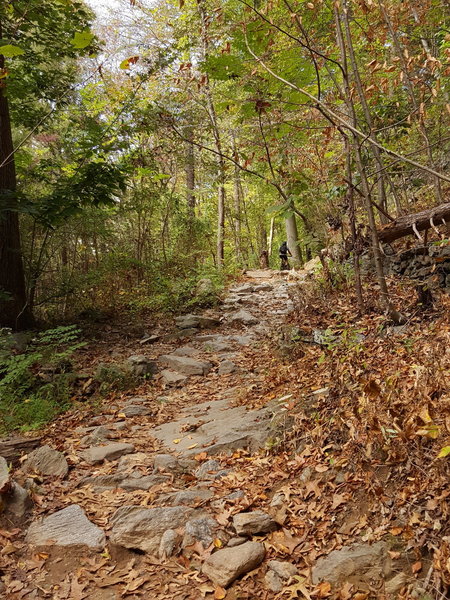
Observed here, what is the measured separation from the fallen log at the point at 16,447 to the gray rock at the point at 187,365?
109 inches

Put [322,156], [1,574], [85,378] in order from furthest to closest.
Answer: [322,156] < [85,378] < [1,574]

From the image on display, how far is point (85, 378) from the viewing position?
6598 mm

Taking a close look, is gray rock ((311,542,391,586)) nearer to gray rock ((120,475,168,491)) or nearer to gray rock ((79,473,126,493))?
gray rock ((120,475,168,491))

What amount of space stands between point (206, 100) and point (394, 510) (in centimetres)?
1418

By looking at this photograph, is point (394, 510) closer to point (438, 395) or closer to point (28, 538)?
point (438, 395)

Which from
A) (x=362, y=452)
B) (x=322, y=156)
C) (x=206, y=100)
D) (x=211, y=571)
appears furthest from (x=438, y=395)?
(x=206, y=100)

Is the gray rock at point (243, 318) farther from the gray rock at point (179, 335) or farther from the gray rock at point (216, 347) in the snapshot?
the gray rock at point (216, 347)

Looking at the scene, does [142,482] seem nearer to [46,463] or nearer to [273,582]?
[46,463]

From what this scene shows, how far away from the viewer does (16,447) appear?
4.47 meters

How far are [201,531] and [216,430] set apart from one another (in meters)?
1.61

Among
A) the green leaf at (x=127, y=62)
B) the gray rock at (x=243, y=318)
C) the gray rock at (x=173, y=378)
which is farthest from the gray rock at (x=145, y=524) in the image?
the gray rock at (x=243, y=318)

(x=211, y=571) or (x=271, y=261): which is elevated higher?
(x=271, y=261)

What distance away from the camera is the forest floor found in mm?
2432

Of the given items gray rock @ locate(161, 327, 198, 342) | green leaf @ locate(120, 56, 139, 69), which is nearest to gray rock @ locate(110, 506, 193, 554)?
green leaf @ locate(120, 56, 139, 69)
